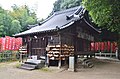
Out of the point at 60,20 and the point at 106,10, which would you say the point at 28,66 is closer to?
the point at 60,20

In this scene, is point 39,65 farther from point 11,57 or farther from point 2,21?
point 2,21

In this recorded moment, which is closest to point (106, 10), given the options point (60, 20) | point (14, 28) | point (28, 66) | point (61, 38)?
point (61, 38)

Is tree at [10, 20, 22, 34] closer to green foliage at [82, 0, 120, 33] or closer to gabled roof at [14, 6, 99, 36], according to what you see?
gabled roof at [14, 6, 99, 36]

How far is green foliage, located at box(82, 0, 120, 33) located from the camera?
43.5ft

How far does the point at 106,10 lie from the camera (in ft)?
46.6

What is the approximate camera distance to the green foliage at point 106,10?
13258 mm

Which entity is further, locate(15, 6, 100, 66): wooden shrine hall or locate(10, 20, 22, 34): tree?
locate(10, 20, 22, 34): tree

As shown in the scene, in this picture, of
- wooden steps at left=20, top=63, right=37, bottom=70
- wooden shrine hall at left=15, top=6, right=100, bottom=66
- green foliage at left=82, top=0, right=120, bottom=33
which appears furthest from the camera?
wooden shrine hall at left=15, top=6, right=100, bottom=66

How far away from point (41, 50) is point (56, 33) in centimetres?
236

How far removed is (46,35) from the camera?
655 inches

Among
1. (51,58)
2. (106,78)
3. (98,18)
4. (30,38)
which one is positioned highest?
(98,18)

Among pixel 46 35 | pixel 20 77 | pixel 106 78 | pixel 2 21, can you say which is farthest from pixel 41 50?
pixel 2 21

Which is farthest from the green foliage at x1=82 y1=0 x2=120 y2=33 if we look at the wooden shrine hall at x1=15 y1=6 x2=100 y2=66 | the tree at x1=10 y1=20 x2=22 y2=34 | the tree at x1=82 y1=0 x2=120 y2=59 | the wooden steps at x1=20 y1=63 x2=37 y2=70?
the tree at x1=10 y1=20 x2=22 y2=34

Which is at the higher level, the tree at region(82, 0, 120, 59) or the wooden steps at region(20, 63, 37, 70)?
the tree at region(82, 0, 120, 59)
